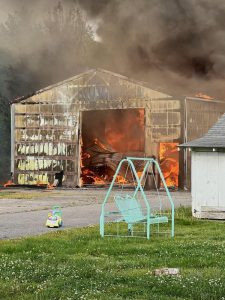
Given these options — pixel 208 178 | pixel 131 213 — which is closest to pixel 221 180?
pixel 208 178

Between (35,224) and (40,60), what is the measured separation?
31836 millimetres

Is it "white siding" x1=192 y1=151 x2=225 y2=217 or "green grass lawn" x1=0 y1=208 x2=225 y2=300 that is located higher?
"white siding" x1=192 y1=151 x2=225 y2=217

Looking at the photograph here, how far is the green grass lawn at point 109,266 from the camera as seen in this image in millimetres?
8555

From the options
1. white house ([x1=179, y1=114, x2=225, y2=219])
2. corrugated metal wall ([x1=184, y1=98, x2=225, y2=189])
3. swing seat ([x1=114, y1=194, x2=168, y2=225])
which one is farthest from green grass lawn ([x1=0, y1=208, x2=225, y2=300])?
corrugated metal wall ([x1=184, y1=98, x2=225, y2=189])

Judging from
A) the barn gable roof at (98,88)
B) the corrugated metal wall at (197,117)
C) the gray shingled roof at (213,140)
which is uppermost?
the barn gable roof at (98,88)

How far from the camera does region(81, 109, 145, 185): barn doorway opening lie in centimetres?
4038

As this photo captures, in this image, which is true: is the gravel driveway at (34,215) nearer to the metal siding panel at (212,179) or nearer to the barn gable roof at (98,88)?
the metal siding panel at (212,179)

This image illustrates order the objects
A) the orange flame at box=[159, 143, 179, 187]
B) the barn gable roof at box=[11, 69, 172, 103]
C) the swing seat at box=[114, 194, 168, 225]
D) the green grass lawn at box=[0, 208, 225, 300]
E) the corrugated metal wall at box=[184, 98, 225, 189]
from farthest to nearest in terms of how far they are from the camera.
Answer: the barn gable roof at box=[11, 69, 172, 103] < the orange flame at box=[159, 143, 179, 187] < the corrugated metal wall at box=[184, 98, 225, 189] < the swing seat at box=[114, 194, 168, 225] < the green grass lawn at box=[0, 208, 225, 300]

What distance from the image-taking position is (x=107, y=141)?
42.0m

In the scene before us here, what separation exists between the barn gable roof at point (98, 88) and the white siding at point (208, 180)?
16.7 m

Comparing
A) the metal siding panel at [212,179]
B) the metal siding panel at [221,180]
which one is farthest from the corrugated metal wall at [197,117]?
the metal siding panel at [221,180]

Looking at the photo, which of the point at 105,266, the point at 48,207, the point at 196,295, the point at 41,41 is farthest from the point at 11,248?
the point at 41,41

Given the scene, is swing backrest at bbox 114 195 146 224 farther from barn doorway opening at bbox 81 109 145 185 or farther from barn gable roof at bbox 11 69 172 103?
barn doorway opening at bbox 81 109 145 185

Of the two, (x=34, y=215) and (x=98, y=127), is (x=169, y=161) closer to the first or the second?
(x=98, y=127)
